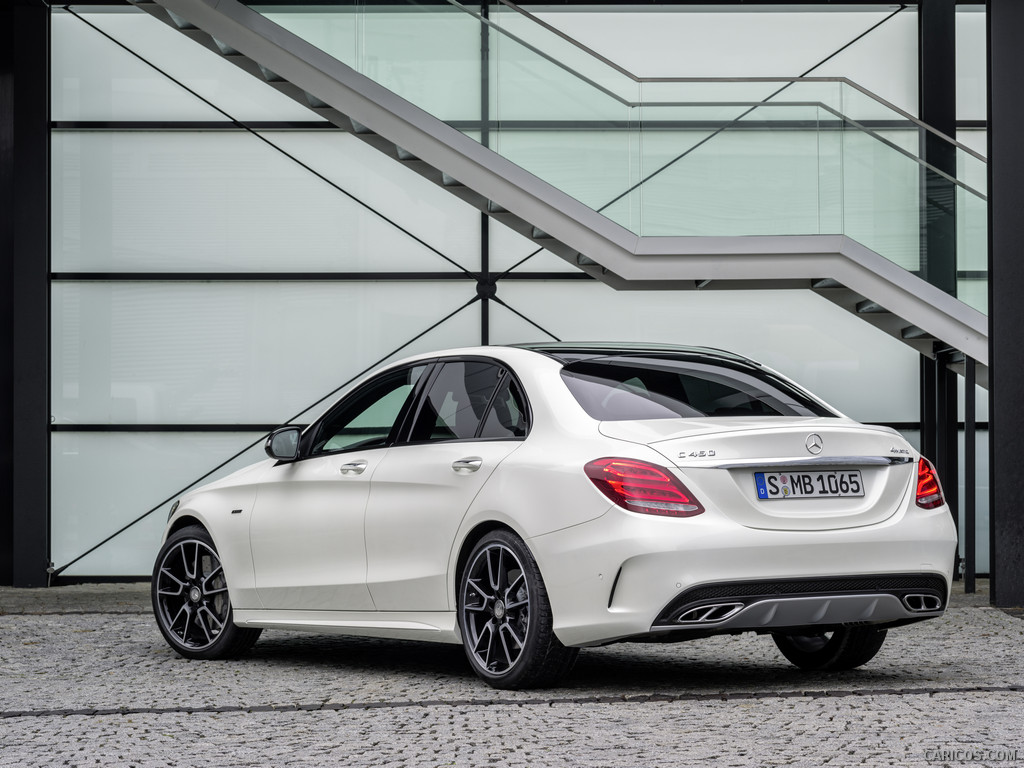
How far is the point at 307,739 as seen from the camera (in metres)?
5.23

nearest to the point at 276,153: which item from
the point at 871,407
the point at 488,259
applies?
the point at 488,259

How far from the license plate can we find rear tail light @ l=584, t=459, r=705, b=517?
305mm

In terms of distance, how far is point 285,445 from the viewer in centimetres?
763

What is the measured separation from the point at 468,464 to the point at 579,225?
566cm

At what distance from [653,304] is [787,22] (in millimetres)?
3294

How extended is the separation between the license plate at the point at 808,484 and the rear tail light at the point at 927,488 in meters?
0.35

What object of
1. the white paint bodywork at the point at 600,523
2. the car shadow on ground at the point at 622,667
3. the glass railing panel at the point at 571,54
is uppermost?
the glass railing panel at the point at 571,54

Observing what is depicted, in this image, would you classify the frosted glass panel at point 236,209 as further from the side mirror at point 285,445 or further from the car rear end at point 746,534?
the car rear end at point 746,534

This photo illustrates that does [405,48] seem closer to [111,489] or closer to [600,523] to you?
[111,489]

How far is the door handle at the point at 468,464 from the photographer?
644 cm

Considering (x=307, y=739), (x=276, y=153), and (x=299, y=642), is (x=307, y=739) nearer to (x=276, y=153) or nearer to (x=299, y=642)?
(x=299, y=642)

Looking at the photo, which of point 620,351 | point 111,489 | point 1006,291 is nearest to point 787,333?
point 1006,291

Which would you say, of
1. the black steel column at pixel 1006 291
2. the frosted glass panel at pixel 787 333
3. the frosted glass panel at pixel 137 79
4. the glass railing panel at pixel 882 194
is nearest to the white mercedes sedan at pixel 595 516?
the black steel column at pixel 1006 291

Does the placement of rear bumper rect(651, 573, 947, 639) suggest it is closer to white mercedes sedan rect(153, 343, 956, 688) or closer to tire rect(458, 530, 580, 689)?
white mercedes sedan rect(153, 343, 956, 688)
